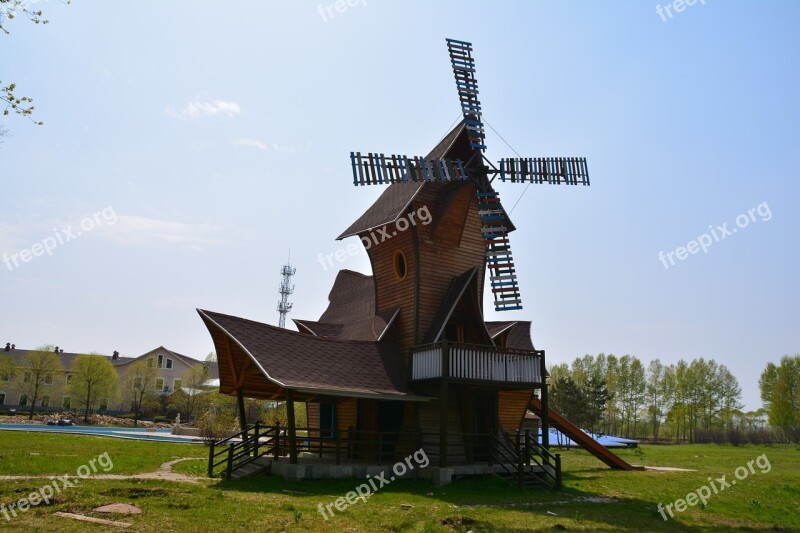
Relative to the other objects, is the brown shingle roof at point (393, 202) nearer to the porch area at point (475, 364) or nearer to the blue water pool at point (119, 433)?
the porch area at point (475, 364)

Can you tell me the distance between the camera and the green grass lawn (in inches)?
412

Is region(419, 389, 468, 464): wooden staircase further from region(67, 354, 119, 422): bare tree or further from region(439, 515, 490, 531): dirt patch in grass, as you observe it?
A: region(67, 354, 119, 422): bare tree

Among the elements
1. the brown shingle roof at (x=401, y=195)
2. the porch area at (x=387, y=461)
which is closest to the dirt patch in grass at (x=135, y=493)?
the porch area at (x=387, y=461)

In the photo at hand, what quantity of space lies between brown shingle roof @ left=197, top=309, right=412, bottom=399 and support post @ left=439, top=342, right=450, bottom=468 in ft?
4.02

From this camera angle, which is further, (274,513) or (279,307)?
(279,307)

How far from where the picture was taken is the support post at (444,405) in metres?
17.8

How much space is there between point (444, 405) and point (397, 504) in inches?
190

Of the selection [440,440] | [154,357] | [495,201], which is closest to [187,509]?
[440,440]

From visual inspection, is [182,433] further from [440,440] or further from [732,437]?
[732,437]

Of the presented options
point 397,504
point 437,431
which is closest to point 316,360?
point 437,431

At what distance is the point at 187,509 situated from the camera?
11.1 metres

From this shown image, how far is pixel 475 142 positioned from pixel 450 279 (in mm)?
5503

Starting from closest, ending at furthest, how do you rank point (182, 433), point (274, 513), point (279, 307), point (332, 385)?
1. point (274, 513)
2. point (332, 385)
3. point (182, 433)
4. point (279, 307)

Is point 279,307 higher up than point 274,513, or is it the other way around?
point 279,307
